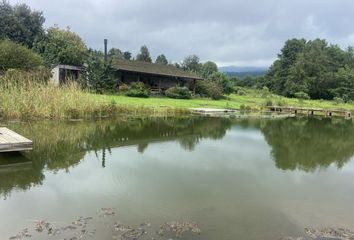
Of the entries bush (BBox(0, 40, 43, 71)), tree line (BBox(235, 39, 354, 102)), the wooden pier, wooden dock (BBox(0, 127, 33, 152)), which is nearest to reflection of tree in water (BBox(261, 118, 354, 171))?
wooden dock (BBox(0, 127, 33, 152))

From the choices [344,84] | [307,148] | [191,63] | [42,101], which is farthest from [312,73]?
[42,101]

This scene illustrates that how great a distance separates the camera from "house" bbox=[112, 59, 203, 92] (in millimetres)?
35206

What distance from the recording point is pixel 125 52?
253ft

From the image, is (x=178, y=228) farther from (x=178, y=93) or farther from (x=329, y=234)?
(x=178, y=93)

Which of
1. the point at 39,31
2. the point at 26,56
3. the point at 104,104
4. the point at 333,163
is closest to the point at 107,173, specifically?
the point at 333,163

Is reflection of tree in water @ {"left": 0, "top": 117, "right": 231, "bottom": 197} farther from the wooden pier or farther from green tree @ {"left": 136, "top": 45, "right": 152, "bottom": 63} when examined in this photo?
green tree @ {"left": 136, "top": 45, "right": 152, "bottom": 63}

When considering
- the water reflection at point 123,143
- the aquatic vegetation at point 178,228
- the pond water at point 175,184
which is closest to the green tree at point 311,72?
the water reflection at point 123,143

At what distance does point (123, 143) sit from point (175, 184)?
5.44 m

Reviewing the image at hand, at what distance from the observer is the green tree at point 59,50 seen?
41719 mm

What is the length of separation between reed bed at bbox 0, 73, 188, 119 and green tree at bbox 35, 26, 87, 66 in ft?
78.7

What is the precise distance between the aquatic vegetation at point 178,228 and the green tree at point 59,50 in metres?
37.6

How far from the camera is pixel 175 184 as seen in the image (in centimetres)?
727

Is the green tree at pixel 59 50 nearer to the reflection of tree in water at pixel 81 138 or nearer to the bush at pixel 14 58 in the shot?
the bush at pixel 14 58

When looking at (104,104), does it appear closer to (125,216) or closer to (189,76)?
(125,216)
